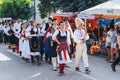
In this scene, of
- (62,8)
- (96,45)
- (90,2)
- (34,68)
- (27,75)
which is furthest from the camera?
(62,8)

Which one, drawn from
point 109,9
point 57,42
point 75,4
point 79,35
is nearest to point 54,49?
point 57,42

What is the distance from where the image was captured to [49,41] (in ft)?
47.4

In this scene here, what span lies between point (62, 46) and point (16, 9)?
36227 mm

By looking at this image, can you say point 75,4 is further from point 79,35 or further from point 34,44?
point 79,35

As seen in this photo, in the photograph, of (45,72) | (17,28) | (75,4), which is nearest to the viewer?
(45,72)

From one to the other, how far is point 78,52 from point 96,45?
6286 mm

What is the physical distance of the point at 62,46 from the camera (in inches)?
502

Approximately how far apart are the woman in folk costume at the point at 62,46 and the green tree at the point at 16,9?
3559 cm

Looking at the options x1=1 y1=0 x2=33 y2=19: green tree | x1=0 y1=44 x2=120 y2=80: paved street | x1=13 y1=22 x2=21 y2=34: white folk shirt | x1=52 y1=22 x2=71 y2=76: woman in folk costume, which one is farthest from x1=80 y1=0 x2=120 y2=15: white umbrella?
x1=1 y1=0 x2=33 y2=19: green tree

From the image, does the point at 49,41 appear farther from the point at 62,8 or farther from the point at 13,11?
the point at 13,11

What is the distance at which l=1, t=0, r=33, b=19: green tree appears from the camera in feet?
158

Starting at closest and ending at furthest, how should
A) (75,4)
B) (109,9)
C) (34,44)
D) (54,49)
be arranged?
(54,49)
(34,44)
(109,9)
(75,4)

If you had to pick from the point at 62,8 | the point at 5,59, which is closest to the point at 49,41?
the point at 5,59

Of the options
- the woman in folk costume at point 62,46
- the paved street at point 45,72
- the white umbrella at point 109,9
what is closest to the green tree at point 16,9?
the white umbrella at point 109,9
